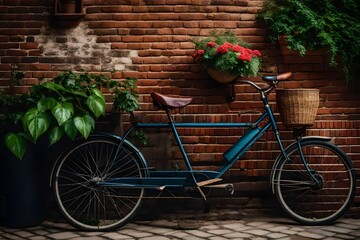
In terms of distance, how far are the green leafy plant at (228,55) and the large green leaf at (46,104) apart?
164cm

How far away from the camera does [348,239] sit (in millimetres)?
4465

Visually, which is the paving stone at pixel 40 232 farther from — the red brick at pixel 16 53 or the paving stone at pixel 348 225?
the paving stone at pixel 348 225

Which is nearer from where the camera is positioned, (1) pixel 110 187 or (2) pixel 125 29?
(1) pixel 110 187

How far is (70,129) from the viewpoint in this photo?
4648 mm

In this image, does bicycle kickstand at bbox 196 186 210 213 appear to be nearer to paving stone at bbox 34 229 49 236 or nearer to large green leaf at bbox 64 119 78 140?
large green leaf at bbox 64 119 78 140

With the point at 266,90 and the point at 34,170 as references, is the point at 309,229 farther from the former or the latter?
the point at 34,170

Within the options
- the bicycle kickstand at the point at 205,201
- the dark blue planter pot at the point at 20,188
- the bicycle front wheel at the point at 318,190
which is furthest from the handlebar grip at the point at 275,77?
the dark blue planter pot at the point at 20,188

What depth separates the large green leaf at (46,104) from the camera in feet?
15.1

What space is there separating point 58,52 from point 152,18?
1172 millimetres

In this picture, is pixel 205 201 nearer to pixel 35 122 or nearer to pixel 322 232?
pixel 322 232

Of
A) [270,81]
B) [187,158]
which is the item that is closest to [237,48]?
[270,81]

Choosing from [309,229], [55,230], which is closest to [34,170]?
[55,230]

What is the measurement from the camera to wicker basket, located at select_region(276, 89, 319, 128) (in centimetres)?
496

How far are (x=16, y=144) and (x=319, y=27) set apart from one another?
3513 mm
